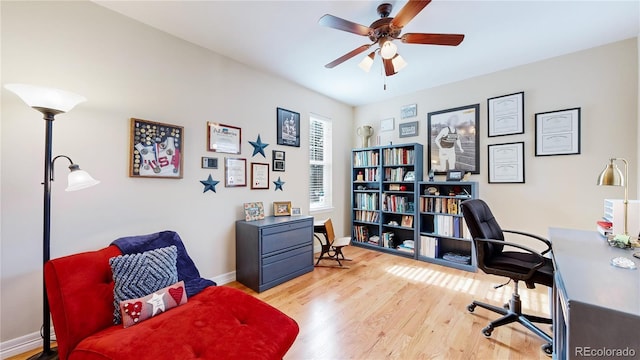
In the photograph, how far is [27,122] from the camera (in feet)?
5.45

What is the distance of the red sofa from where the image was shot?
108cm

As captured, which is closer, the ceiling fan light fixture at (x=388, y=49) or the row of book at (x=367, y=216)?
the ceiling fan light fixture at (x=388, y=49)

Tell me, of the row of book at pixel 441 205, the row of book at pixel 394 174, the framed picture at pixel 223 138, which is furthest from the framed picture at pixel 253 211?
the row of book at pixel 441 205

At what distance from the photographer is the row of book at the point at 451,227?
312 centimetres

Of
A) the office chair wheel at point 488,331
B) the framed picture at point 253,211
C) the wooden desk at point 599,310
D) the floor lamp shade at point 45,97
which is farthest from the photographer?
the framed picture at point 253,211

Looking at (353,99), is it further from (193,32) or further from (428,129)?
(193,32)

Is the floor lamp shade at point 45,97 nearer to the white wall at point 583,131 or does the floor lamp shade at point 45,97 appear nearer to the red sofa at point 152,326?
the red sofa at point 152,326

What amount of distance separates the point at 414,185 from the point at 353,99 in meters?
1.83

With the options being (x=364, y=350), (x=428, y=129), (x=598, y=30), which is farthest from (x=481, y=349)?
(x=598, y=30)

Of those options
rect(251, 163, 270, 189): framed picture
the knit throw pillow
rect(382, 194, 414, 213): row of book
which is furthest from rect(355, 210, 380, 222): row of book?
the knit throw pillow

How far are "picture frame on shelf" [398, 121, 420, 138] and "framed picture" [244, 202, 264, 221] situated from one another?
256 centimetres

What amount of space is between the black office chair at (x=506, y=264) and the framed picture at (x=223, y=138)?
2.44m

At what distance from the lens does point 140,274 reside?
1433mm

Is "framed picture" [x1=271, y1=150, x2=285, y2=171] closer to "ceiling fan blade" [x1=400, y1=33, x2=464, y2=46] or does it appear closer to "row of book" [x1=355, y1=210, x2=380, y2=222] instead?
"row of book" [x1=355, y1=210, x2=380, y2=222]
